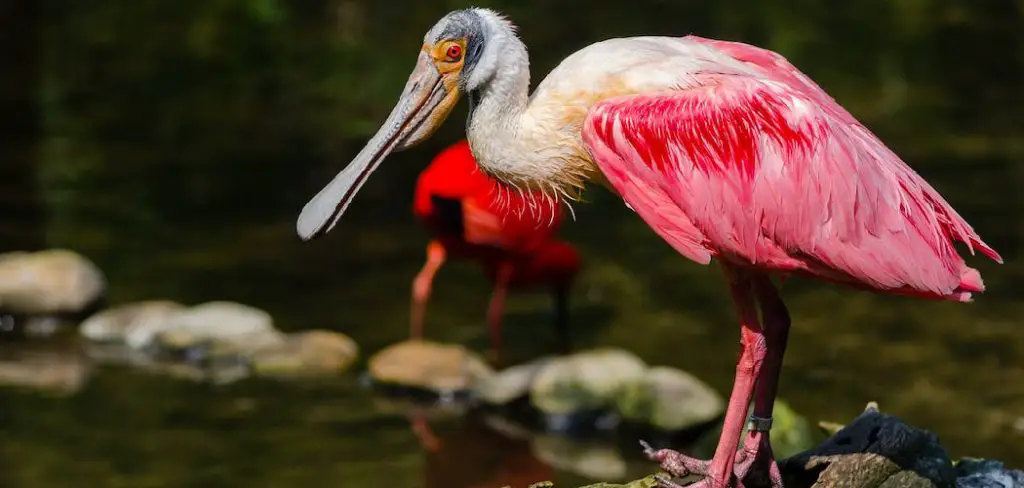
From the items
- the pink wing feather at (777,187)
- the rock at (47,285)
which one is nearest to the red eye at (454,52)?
the pink wing feather at (777,187)

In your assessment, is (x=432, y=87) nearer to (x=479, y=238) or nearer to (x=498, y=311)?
(x=479, y=238)

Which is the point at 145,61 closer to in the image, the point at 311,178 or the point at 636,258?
the point at 311,178

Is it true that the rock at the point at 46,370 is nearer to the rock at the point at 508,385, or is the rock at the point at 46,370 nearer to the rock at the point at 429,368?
the rock at the point at 429,368

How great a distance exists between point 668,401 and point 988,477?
319 cm

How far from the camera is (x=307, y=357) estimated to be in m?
9.90

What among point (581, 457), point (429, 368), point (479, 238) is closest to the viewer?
point (581, 457)

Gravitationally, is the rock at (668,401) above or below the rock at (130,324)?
below

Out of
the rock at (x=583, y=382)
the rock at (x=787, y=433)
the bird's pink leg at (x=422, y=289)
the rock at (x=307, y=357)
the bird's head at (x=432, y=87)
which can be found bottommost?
the rock at (x=787, y=433)

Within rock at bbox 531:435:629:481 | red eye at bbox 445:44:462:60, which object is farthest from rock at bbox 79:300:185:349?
red eye at bbox 445:44:462:60

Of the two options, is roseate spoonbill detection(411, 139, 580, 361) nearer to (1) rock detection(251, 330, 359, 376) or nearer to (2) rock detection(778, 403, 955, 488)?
(1) rock detection(251, 330, 359, 376)

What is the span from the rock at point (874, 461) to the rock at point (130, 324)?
211 inches

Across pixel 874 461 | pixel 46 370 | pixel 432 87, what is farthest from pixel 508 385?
pixel 874 461

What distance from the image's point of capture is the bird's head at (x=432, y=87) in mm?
5801

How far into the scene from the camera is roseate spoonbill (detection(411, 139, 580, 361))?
1018 cm
